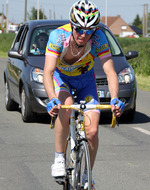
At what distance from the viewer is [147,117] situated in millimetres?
11297

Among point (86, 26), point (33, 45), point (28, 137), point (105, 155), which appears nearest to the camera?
point (86, 26)

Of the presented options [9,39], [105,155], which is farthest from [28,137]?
[9,39]

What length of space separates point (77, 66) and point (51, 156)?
2.35 meters

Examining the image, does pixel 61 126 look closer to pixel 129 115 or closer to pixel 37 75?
pixel 37 75

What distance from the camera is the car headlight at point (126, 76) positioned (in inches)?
399

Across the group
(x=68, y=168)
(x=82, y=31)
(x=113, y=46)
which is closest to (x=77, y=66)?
(x=82, y=31)

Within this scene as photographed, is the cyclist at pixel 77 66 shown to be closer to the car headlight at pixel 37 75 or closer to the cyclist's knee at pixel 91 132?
the cyclist's knee at pixel 91 132

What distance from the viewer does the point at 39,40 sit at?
1081 cm

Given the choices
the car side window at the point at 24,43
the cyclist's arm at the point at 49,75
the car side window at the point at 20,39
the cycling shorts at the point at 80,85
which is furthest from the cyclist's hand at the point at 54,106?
the car side window at the point at 20,39

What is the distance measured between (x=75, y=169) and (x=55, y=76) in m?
1.01

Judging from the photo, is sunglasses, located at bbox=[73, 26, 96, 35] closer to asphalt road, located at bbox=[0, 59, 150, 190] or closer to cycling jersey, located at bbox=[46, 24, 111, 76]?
cycling jersey, located at bbox=[46, 24, 111, 76]

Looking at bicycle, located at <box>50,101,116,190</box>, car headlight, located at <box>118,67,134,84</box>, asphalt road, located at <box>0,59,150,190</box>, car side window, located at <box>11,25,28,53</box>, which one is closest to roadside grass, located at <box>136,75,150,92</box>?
car side window, located at <box>11,25,28,53</box>

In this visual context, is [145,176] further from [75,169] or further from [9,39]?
[9,39]

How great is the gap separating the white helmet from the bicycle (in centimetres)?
67
